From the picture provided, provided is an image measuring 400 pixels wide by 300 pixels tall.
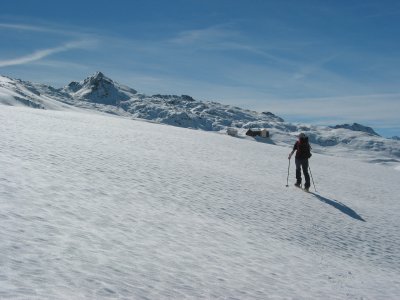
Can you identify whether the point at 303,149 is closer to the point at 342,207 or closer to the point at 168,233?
the point at 342,207

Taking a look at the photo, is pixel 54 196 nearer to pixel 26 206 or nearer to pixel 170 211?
pixel 26 206

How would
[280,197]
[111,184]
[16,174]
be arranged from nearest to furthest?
[16,174], [111,184], [280,197]

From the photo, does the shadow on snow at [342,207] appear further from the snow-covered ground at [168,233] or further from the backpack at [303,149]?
the backpack at [303,149]

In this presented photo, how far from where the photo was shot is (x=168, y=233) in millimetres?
10070

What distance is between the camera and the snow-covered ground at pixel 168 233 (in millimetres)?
6867

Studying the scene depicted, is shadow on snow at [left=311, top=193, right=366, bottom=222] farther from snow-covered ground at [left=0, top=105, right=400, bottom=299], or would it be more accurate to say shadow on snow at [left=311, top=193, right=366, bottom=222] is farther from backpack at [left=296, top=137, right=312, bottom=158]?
backpack at [left=296, top=137, right=312, bottom=158]

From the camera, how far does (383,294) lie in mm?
9891

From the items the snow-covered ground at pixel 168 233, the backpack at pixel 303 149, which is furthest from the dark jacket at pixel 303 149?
the snow-covered ground at pixel 168 233

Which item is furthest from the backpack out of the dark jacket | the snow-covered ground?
the snow-covered ground

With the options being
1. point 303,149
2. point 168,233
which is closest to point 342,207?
A: point 303,149

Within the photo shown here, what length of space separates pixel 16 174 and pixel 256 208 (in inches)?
313

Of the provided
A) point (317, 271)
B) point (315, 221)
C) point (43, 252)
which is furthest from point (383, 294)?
point (43, 252)

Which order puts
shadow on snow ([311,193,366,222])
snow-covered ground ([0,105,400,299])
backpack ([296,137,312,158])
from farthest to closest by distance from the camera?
backpack ([296,137,312,158])
shadow on snow ([311,193,366,222])
snow-covered ground ([0,105,400,299])

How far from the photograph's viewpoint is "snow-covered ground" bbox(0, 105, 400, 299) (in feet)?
22.5
